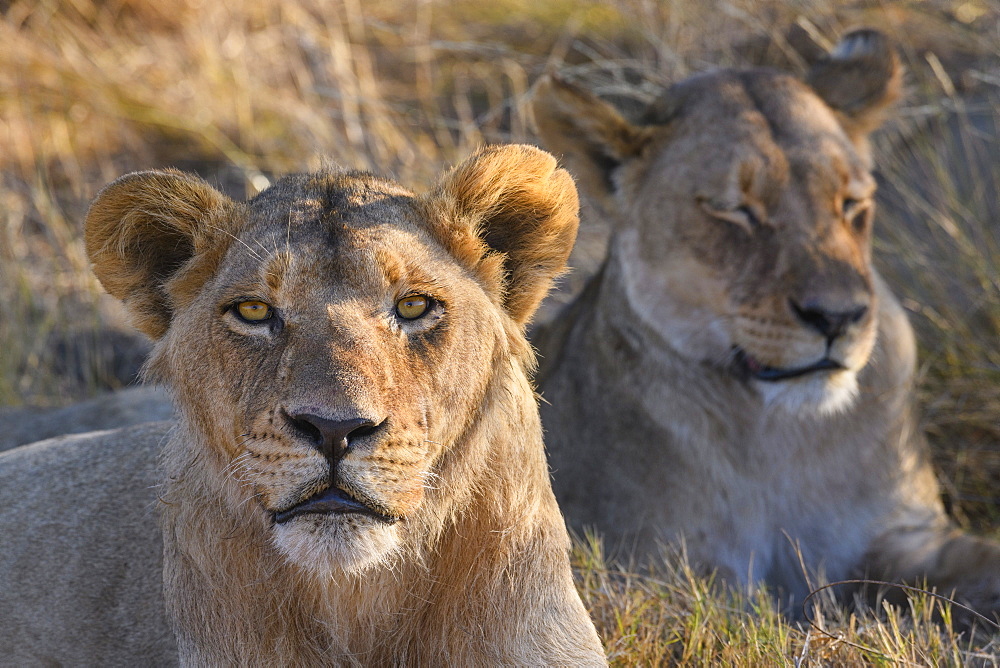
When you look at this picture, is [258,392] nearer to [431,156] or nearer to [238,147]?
[431,156]

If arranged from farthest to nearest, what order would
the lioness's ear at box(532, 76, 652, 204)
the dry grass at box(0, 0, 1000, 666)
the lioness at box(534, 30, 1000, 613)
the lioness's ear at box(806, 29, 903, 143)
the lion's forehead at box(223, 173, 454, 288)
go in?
the dry grass at box(0, 0, 1000, 666) < the lioness's ear at box(806, 29, 903, 143) < the lioness's ear at box(532, 76, 652, 204) < the lioness at box(534, 30, 1000, 613) < the lion's forehead at box(223, 173, 454, 288)

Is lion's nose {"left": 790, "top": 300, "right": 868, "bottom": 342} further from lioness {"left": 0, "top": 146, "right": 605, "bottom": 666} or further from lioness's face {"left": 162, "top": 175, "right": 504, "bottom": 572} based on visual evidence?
lioness's face {"left": 162, "top": 175, "right": 504, "bottom": 572}

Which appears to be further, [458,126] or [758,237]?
[458,126]

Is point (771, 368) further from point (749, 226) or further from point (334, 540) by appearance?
point (334, 540)

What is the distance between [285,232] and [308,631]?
76 centimetres

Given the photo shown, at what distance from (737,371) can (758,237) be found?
0.45 metres

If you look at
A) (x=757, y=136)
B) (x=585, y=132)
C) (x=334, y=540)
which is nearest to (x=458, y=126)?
(x=585, y=132)

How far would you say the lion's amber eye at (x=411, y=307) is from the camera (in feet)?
7.18

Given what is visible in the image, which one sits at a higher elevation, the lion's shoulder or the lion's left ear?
the lion's left ear

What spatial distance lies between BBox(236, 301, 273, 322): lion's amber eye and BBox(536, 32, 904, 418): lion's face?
1.67 meters

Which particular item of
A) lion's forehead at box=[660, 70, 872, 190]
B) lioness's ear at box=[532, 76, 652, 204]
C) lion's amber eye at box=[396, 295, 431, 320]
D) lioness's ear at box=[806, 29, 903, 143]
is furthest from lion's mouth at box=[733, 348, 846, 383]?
lion's amber eye at box=[396, 295, 431, 320]

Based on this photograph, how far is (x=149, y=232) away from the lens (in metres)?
2.42

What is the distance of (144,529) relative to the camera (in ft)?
9.35

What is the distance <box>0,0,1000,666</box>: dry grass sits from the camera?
429 centimetres
